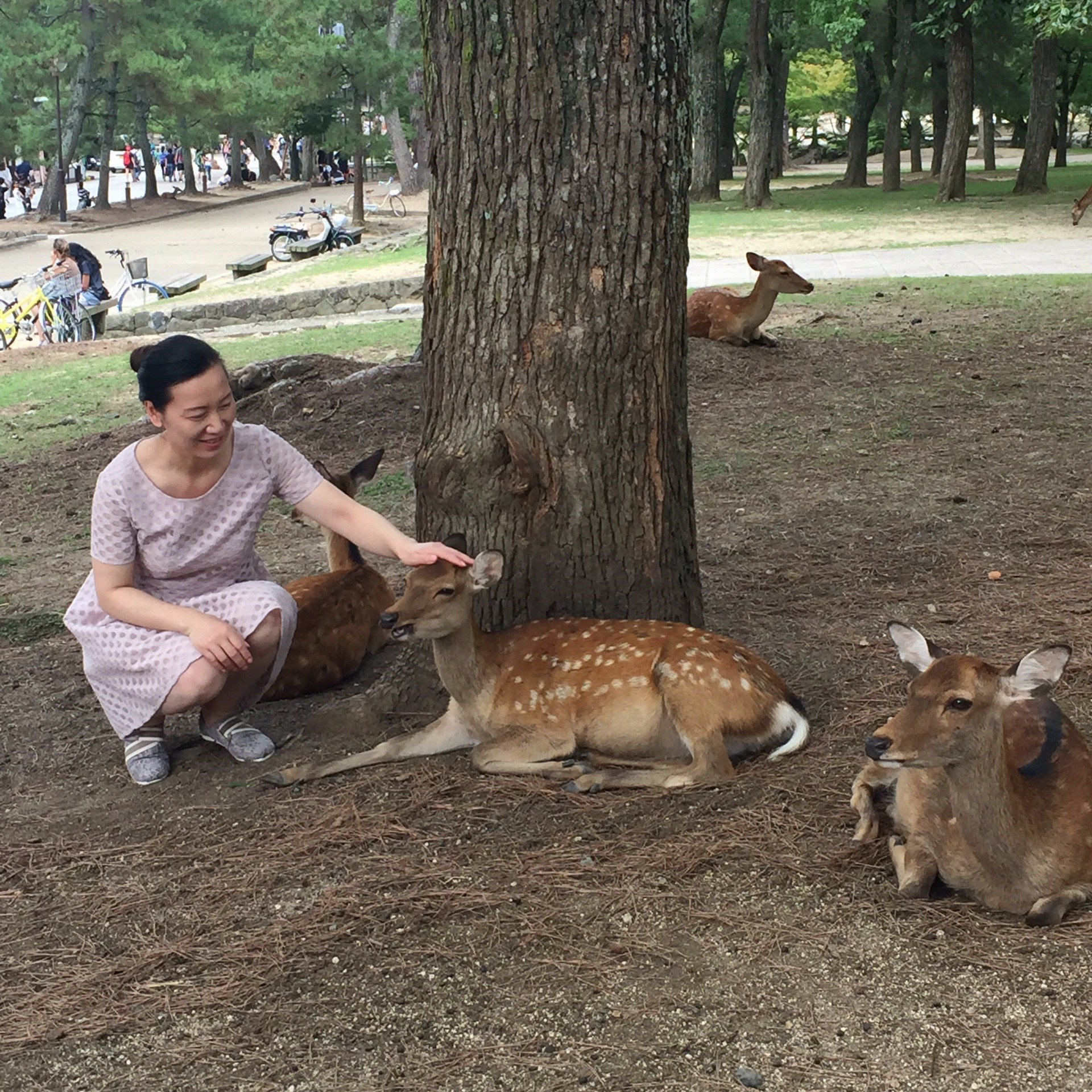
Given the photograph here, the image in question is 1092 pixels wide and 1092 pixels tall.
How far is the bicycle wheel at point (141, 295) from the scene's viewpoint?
68.7ft

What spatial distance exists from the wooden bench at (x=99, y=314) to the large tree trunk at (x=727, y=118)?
67.5ft

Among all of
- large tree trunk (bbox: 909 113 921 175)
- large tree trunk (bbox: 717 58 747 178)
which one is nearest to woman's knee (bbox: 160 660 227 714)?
large tree trunk (bbox: 717 58 747 178)

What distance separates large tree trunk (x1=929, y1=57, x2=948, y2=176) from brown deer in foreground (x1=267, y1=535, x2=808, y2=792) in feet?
92.2

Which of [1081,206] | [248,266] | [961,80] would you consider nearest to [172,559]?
[1081,206]

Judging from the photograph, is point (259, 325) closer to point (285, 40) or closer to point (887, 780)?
point (887, 780)

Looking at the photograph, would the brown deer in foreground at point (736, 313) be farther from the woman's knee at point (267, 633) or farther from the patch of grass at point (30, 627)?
the woman's knee at point (267, 633)

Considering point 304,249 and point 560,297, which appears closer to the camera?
point 560,297

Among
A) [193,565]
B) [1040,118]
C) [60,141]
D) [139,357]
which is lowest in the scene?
[193,565]

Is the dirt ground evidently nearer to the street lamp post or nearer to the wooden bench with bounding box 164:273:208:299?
the wooden bench with bounding box 164:273:208:299

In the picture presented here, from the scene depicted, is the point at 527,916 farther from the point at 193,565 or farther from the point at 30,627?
the point at 30,627

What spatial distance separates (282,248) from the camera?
2619 centimetres

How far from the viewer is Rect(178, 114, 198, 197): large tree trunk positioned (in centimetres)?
4388

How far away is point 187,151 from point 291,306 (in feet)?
106

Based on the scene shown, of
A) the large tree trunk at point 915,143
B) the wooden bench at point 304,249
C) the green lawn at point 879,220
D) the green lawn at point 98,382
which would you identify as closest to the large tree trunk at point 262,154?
the large tree trunk at point 915,143
